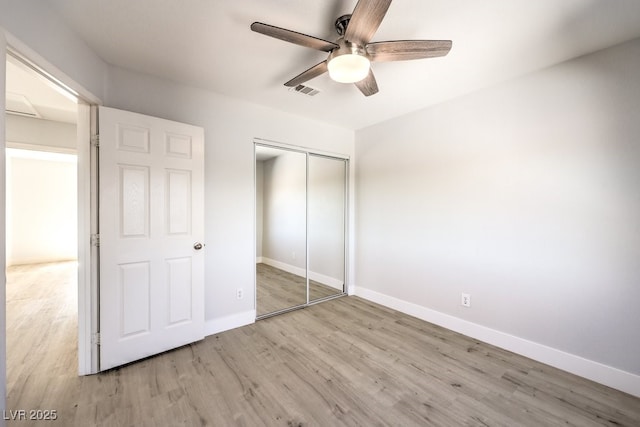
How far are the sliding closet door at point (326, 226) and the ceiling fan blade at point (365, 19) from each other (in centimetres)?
218

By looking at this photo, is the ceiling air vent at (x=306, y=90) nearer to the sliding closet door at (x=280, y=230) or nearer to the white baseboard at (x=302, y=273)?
the sliding closet door at (x=280, y=230)

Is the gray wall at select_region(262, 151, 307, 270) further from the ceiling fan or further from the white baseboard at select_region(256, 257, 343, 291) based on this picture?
the ceiling fan

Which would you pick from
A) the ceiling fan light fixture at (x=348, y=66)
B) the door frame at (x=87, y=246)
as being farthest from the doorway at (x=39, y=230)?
the ceiling fan light fixture at (x=348, y=66)

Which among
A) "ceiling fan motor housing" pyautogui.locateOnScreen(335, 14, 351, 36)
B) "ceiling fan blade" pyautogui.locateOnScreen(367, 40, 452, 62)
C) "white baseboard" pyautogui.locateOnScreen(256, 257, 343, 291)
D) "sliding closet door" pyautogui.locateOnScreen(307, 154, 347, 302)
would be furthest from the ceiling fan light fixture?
"white baseboard" pyautogui.locateOnScreen(256, 257, 343, 291)

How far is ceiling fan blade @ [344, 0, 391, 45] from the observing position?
1.22 metres

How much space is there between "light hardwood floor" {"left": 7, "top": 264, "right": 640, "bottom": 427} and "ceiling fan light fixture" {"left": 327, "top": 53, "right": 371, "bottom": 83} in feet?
6.98

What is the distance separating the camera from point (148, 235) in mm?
2217

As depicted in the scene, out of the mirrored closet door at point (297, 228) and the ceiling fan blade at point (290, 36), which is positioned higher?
the ceiling fan blade at point (290, 36)

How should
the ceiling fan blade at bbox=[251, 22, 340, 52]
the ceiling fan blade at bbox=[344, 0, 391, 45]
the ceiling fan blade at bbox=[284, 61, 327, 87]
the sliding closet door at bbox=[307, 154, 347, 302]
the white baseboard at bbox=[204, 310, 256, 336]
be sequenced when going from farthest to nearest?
the sliding closet door at bbox=[307, 154, 347, 302]
the white baseboard at bbox=[204, 310, 256, 336]
the ceiling fan blade at bbox=[284, 61, 327, 87]
the ceiling fan blade at bbox=[251, 22, 340, 52]
the ceiling fan blade at bbox=[344, 0, 391, 45]

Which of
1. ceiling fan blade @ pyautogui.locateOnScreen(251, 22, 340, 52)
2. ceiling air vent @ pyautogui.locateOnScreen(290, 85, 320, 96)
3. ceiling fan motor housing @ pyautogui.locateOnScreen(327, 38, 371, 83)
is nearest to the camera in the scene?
ceiling fan blade @ pyautogui.locateOnScreen(251, 22, 340, 52)

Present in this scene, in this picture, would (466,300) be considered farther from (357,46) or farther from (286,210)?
(357,46)

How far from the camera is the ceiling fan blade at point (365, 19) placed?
4.00ft

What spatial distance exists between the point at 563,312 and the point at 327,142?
9.91ft

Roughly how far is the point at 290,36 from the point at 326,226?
2.68m
